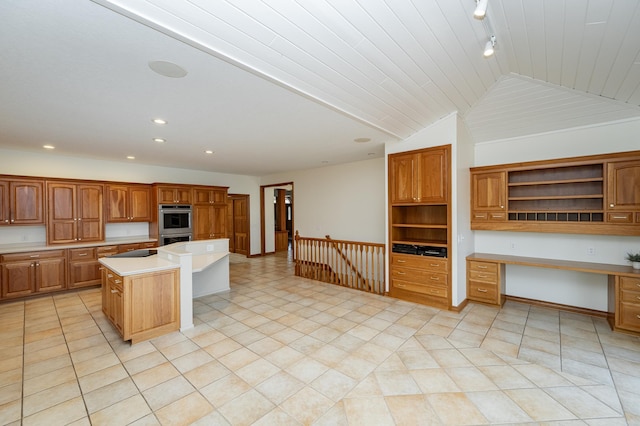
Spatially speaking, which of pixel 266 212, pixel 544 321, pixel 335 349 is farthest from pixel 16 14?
pixel 266 212

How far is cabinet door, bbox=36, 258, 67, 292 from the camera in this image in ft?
15.5

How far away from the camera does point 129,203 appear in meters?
6.03

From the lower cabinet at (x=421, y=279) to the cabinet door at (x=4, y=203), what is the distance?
6956 millimetres

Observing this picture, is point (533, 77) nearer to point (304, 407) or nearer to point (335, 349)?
point (335, 349)

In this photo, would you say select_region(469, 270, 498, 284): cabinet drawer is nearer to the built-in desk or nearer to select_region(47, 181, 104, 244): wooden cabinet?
the built-in desk

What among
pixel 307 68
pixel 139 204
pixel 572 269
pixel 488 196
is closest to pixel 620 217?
pixel 572 269

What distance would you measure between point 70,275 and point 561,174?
8745 mm

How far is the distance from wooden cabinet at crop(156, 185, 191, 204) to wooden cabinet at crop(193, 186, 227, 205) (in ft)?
0.64

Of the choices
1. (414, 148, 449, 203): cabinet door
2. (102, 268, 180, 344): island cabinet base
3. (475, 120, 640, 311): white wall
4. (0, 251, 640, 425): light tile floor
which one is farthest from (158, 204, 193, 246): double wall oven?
(475, 120, 640, 311): white wall

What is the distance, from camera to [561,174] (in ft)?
13.1

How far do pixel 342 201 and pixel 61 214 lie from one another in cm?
Answer: 599

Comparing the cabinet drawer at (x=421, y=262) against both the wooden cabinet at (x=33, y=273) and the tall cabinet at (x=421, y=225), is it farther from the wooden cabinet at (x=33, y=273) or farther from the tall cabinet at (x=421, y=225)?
the wooden cabinet at (x=33, y=273)

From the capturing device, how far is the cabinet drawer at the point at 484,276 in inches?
161

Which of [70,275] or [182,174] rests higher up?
[182,174]
